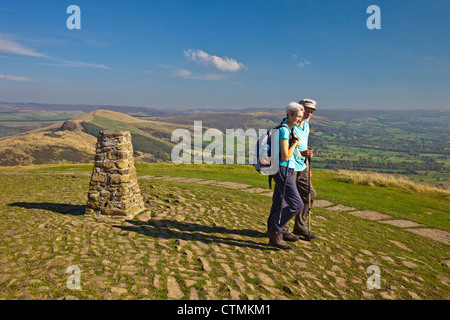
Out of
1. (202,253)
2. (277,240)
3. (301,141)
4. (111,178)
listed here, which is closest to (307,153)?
(301,141)

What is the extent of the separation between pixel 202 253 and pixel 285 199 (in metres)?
2.13

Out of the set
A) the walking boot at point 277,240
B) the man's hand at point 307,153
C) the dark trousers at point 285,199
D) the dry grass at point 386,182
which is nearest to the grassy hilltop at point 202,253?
the walking boot at point 277,240

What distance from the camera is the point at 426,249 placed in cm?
720

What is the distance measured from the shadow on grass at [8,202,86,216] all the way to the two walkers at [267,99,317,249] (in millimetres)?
5753

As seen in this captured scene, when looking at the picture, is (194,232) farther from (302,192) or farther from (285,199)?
(302,192)

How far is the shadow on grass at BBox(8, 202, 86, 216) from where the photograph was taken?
7.74m

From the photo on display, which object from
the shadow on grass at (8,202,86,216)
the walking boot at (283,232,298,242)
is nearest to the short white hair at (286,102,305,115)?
the walking boot at (283,232,298,242)

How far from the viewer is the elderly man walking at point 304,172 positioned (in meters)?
5.88

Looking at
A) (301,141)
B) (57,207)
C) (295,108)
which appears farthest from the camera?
(57,207)

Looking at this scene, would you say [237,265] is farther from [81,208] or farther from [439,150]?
[439,150]

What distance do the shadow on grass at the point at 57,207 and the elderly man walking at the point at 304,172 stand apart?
623 cm

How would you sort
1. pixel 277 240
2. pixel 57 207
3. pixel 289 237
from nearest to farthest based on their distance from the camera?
pixel 277 240 → pixel 289 237 → pixel 57 207

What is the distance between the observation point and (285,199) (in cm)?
559
